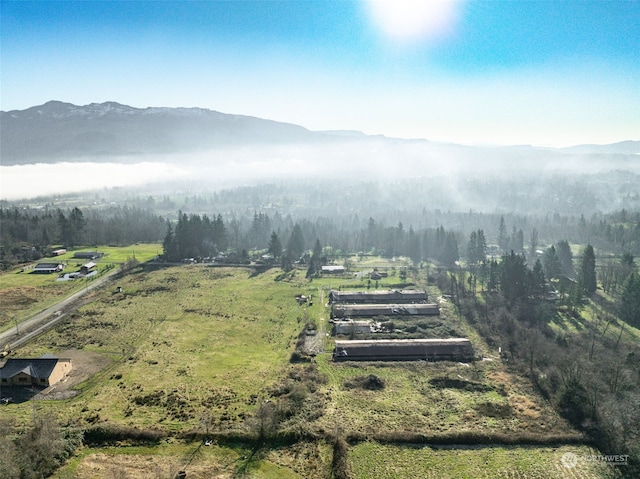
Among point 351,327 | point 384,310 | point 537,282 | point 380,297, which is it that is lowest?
point 351,327

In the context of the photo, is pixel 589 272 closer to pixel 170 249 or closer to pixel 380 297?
pixel 380 297

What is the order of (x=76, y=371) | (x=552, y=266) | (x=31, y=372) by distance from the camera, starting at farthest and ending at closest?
1. (x=552, y=266)
2. (x=76, y=371)
3. (x=31, y=372)

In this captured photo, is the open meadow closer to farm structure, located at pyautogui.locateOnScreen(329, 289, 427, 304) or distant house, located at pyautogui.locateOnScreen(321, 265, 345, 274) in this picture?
farm structure, located at pyautogui.locateOnScreen(329, 289, 427, 304)

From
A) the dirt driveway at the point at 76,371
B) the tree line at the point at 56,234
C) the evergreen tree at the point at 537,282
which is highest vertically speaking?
the tree line at the point at 56,234

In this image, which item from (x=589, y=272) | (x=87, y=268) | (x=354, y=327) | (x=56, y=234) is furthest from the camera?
(x=56, y=234)

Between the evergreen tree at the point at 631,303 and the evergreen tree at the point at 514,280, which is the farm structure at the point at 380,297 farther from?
the evergreen tree at the point at 631,303

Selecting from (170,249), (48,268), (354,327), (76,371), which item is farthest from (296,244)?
(76,371)

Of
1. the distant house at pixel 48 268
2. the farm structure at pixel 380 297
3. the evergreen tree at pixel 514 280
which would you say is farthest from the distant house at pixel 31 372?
the evergreen tree at pixel 514 280
